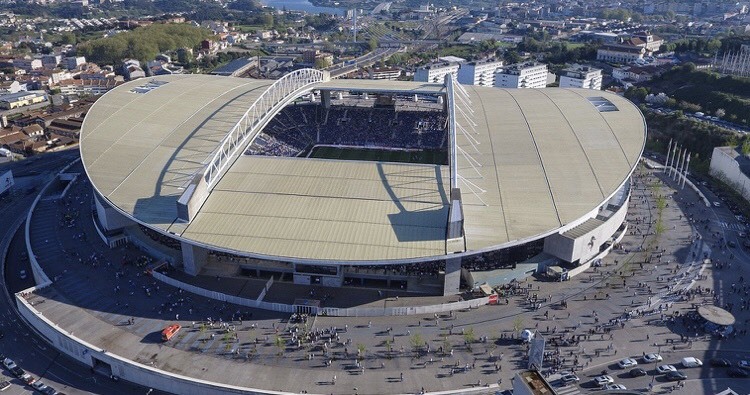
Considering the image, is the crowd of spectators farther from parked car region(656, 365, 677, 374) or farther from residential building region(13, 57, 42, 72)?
residential building region(13, 57, 42, 72)

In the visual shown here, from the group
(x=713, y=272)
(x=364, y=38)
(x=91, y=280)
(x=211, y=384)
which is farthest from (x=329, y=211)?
(x=364, y=38)

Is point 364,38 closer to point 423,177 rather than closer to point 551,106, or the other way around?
point 551,106

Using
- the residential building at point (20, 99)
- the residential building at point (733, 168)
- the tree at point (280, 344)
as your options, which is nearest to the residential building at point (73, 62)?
the residential building at point (20, 99)

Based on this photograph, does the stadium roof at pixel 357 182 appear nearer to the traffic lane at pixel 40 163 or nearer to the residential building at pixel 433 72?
the traffic lane at pixel 40 163

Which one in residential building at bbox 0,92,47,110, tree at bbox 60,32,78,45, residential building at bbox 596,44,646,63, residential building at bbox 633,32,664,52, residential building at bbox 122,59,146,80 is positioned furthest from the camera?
tree at bbox 60,32,78,45

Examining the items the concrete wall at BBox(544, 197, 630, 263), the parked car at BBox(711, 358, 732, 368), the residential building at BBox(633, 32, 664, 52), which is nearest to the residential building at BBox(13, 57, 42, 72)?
the concrete wall at BBox(544, 197, 630, 263)

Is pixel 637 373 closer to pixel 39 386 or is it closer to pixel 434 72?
pixel 39 386

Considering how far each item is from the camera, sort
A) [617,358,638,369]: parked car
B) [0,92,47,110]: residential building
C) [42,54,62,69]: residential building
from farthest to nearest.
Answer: [42,54,62,69]: residential building, [0,92,47,110]: residential building, [617,358,638,369]: parked car
